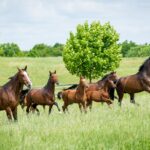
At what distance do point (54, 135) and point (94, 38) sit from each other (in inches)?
2190

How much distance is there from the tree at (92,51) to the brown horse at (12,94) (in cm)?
4519

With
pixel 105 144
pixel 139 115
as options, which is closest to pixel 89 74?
pixel 139 115

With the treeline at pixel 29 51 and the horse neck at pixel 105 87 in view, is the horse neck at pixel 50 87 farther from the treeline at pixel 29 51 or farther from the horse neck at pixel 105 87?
the treeline at pixel 29 51

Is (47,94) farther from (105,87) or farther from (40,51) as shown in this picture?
(40,51)

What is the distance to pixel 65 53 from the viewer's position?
221 feet

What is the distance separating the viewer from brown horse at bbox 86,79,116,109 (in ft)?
68.2

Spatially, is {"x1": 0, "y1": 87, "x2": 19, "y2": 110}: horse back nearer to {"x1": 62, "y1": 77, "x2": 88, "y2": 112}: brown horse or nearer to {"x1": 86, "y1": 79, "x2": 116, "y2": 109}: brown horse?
{"x1": 62, "y1": 77, "x2": 88, "y2": 112}: brown horse

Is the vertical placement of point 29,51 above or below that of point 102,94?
below

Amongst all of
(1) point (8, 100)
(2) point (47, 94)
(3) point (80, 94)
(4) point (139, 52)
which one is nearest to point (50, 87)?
(2) point (47, 94)

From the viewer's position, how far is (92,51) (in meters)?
65.6

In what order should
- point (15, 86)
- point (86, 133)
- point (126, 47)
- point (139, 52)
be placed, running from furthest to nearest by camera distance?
1. point (126, 47)
2. point (139, 52)
3. point (15, 86)
4. point (86, 133)

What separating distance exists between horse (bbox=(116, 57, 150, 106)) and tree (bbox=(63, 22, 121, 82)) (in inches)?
1547

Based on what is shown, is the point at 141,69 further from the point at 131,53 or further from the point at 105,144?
the point at 131,53

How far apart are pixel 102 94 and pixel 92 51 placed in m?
45.0
